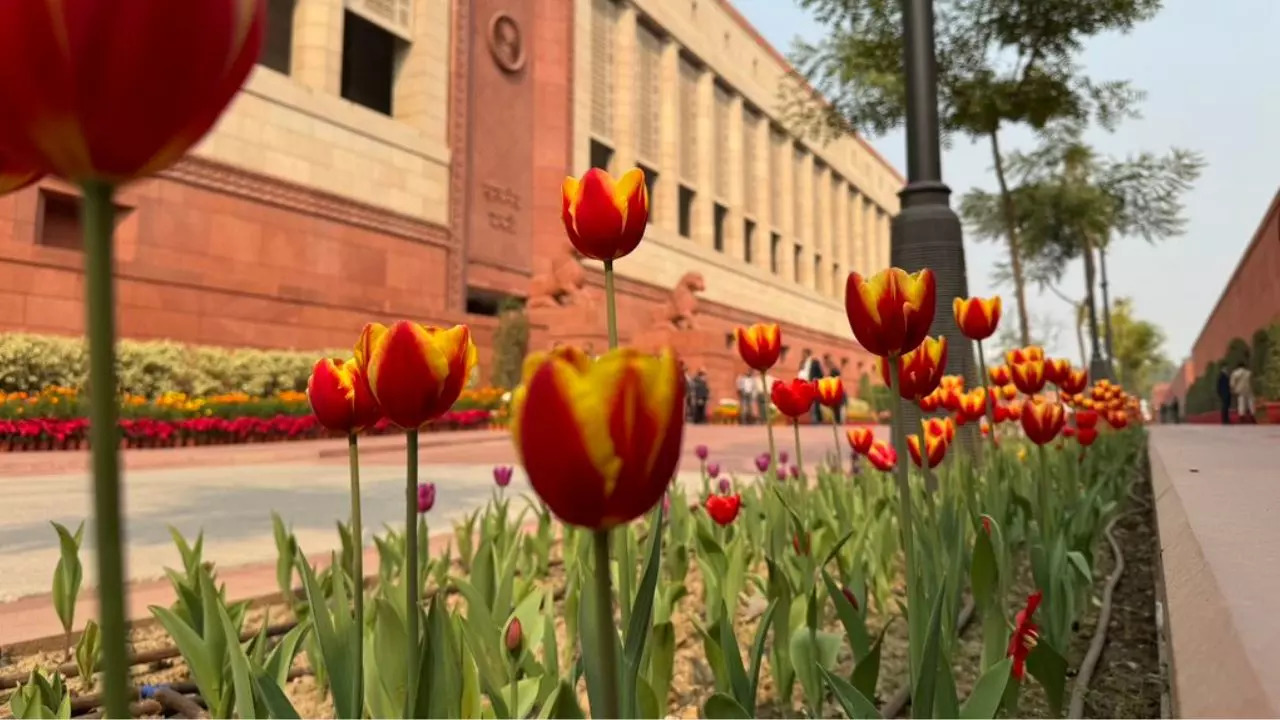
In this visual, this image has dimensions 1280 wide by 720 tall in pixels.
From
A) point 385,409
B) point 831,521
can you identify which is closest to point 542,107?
point 831,521

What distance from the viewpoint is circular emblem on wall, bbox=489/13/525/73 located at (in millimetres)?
21906

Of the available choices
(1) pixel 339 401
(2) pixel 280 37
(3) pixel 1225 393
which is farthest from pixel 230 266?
(3) pixel 1225 393

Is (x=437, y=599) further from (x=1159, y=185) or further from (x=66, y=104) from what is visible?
(x=1159, y=185)

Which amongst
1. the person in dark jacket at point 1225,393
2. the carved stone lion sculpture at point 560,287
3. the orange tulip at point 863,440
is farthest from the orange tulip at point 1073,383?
the person in dark jacket at point 1225,393

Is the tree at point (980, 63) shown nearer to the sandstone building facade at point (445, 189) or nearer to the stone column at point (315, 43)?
the sandstone building facade at point (445, 189)

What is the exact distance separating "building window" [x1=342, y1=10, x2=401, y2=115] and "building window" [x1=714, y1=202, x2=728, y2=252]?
609 inches

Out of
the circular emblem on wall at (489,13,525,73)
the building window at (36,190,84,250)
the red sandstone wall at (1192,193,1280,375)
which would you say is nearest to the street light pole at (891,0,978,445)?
the building window at (36,190,84,250)

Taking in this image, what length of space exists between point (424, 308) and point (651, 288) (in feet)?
36.9

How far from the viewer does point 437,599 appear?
3.61 ft

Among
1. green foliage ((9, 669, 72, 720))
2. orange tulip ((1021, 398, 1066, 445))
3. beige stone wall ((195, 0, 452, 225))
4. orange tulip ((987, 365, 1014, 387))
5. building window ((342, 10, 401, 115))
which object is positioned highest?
building window ((342, 10, 401, 115))

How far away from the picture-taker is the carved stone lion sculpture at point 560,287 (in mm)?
21859

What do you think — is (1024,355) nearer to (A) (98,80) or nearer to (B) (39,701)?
Result: (B) (39,701)

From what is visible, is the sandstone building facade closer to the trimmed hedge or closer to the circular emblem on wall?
the circular emblem on wall

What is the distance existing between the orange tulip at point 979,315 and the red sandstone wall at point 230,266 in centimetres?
1129
